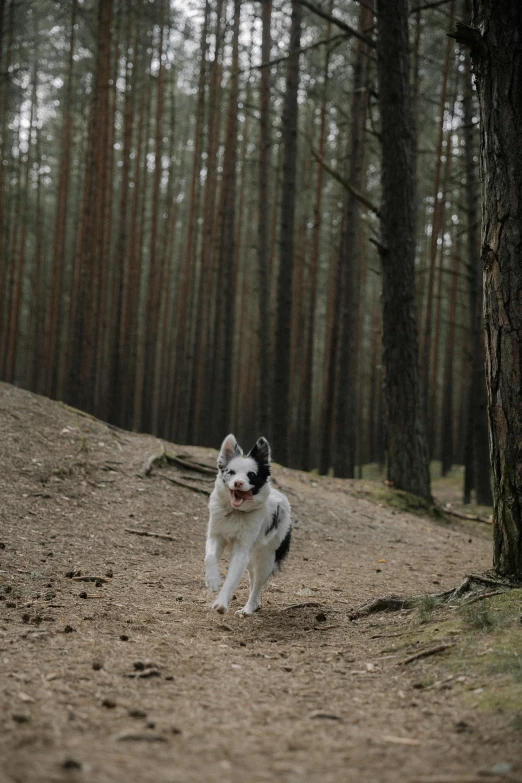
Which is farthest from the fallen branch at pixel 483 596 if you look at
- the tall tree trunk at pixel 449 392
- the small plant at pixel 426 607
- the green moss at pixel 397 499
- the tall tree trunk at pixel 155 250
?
the tall tree trunk at pixel 155 250

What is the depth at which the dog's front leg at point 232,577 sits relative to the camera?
5.14 metres

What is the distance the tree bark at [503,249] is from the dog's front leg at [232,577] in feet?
6.40

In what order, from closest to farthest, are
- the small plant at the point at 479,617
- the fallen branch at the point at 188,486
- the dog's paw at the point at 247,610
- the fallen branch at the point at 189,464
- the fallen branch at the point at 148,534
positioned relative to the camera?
the small plant at the point at 479,617
the dog's paw at the point at 247,610
the fallen branch at the point at 148,534
the fallen branch at the point at 188,486
the fallen branch at the point at 189,464

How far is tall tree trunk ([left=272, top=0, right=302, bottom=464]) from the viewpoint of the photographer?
51.4 feet

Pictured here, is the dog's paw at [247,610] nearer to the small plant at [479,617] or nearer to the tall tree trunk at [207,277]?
the small plant at [479,617]

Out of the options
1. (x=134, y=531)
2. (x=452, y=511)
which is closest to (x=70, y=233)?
(x=452, y=511)

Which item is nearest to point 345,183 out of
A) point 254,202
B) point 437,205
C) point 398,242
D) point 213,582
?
point 398,242

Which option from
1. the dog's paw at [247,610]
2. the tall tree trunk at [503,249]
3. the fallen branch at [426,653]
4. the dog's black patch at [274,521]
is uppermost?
the tall tree trunk at [503,249]

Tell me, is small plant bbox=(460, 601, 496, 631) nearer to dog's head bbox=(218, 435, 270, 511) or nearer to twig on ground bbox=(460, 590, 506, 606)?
twig on ground bbox=(460, 590, 506, 606)

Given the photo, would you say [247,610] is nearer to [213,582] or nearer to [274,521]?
[213,582]

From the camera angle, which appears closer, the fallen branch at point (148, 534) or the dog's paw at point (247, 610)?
the dog's paw at point (247, 610)

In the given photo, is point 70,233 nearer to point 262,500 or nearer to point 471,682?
point 262,500

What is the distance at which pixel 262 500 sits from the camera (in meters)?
5.79

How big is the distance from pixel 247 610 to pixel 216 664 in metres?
1.63
